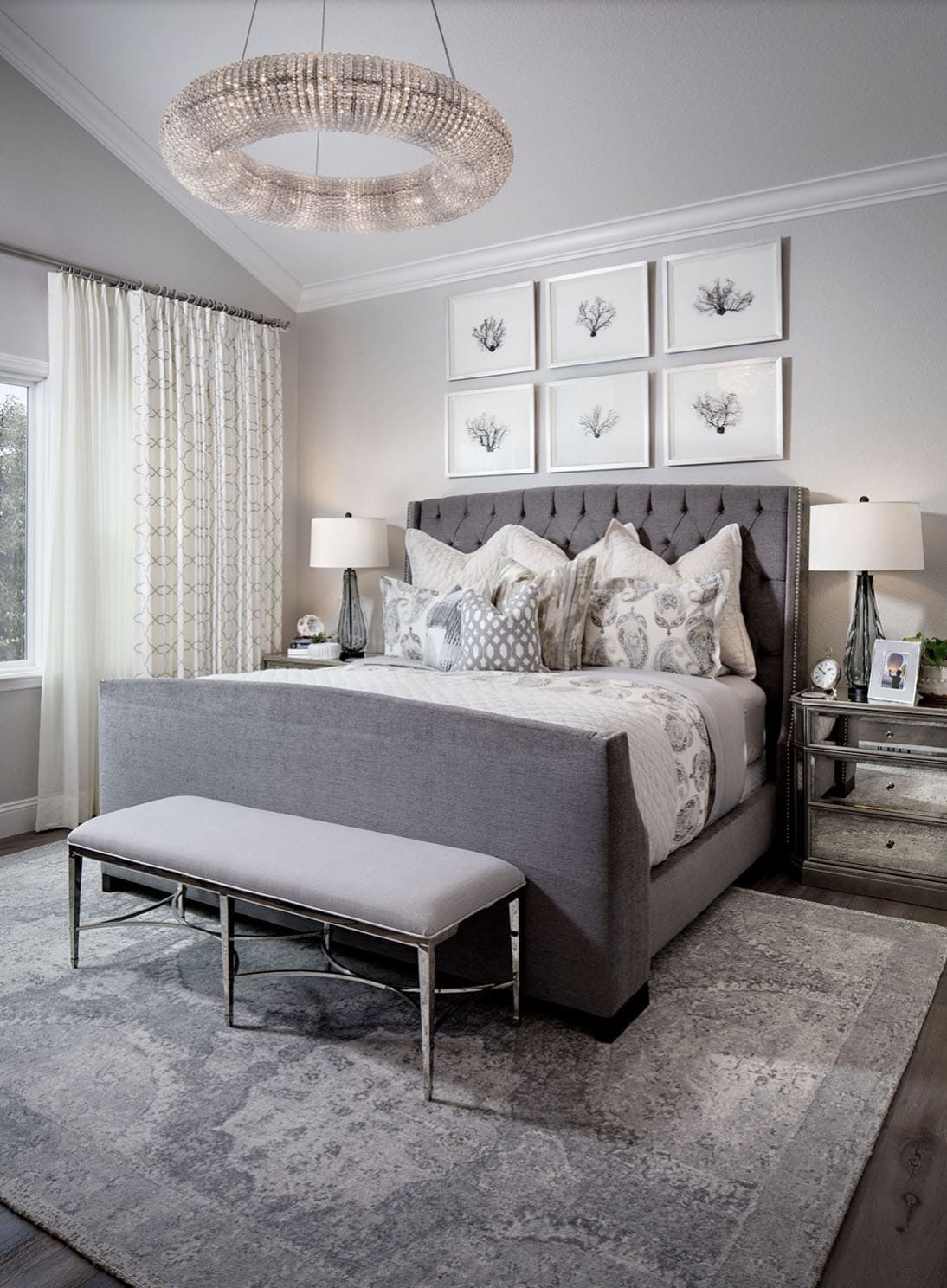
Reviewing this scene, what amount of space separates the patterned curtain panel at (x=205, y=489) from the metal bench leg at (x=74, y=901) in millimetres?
1873

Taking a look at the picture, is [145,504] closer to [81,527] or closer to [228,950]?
[81,527]

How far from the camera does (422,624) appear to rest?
3877 millimetres

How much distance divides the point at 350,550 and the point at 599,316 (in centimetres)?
163

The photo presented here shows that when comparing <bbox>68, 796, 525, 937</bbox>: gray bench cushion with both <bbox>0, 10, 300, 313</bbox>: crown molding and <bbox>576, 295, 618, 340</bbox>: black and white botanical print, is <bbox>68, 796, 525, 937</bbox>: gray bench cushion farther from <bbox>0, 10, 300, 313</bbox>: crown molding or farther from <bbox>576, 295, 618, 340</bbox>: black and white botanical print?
<bbox>0, 10, 300, 313</bbox>: crown molding

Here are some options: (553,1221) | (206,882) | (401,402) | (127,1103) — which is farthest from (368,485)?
(553,1221)

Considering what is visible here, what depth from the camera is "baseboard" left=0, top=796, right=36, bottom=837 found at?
386 cm

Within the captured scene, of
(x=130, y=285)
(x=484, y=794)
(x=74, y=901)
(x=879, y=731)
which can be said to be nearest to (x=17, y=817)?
(x=74, y=901)

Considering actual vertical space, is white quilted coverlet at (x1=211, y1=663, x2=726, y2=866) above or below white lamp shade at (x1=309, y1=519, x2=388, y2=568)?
below

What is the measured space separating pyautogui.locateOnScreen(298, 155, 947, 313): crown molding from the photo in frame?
174cm

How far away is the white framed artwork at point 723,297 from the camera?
12.5 ft

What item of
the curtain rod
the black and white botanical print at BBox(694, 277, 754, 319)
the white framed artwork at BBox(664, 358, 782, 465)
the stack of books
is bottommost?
the stack of books

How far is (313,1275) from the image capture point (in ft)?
4.65

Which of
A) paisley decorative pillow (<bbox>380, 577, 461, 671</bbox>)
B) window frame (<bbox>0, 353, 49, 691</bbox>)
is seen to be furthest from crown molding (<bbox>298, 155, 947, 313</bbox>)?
window frame (<bbox>0, 353, 49, 691</bbox>)

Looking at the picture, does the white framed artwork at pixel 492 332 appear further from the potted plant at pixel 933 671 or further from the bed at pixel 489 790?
the potted plant at pixel 933 671
